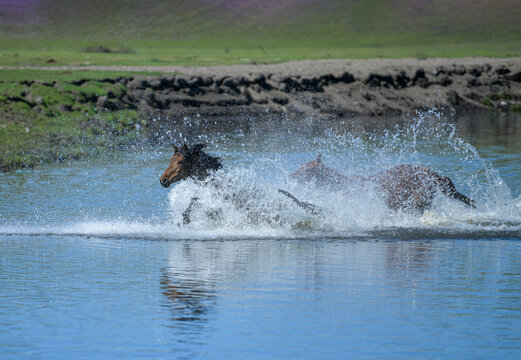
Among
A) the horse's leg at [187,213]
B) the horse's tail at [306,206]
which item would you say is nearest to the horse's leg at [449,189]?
the horse's tail at [306,206]

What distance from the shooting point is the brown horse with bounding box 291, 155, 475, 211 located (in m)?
15.3

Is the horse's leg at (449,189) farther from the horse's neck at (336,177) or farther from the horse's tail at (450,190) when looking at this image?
the horse's neck at (336,177)

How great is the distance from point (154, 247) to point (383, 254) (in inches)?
133

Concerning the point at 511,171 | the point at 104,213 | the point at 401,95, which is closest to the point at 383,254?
the point at 104,213

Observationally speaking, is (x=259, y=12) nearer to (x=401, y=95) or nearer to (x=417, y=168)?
(x=401, y=95)

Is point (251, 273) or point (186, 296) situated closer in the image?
point (186, 296)

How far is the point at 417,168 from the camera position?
1548 cm

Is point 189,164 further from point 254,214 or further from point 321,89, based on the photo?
point 321,89

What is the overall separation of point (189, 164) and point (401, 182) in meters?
3.57

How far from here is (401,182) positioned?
50.7ft

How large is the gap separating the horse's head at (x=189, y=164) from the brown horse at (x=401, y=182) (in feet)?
5.33

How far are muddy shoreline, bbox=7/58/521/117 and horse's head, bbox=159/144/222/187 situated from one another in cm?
2548

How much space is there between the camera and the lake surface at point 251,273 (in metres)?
8.81

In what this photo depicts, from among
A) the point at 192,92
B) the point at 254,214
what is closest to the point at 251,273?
the point at 254,214
